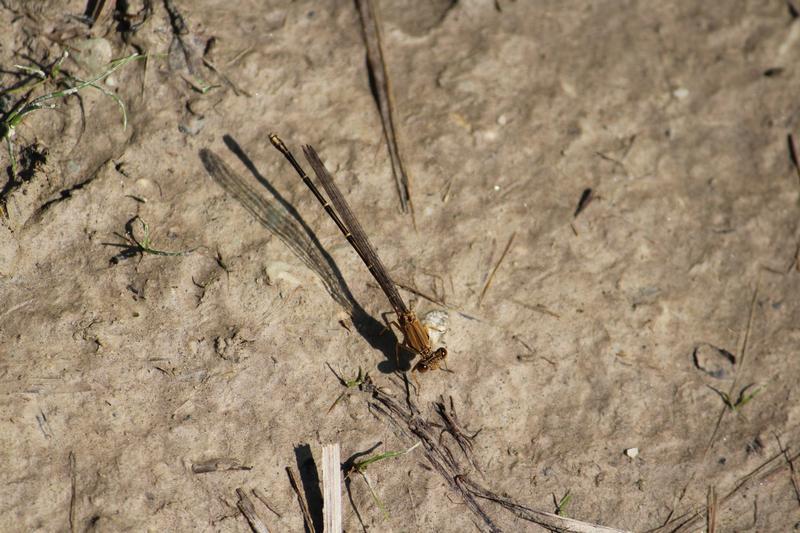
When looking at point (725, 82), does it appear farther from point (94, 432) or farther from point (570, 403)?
point (94, 432)

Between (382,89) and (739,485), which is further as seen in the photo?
(382,89)

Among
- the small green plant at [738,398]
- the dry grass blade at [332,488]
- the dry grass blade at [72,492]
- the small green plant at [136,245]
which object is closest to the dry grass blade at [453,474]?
the dry grass blade at [332,488]

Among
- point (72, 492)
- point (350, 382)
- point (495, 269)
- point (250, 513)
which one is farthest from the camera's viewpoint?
point (495, 269)

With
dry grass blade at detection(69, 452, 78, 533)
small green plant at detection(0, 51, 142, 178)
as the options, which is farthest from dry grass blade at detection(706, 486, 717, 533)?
small green plant at detection(0, 51, 142, 178)

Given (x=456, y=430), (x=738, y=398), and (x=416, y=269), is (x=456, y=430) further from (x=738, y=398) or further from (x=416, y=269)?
(x=738, y=398)

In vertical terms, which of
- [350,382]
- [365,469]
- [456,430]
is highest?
[350,382]

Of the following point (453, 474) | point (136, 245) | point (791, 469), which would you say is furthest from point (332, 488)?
point (791, 469)
